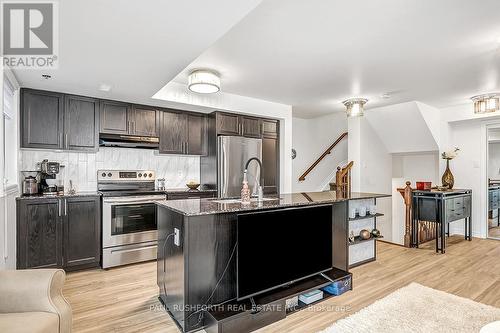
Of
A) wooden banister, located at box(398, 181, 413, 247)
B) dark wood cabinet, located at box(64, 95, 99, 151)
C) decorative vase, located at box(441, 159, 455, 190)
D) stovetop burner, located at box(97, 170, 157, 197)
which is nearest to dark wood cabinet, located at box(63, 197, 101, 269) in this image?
stovetop burner, located at box(97, 170, 157, 197)

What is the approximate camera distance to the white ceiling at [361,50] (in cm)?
219

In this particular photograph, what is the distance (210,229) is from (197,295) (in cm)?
53

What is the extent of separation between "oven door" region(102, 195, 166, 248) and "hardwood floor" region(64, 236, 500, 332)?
0.38 m

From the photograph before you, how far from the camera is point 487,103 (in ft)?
15.0

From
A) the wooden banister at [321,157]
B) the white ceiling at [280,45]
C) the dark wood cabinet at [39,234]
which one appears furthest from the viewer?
the wooden banister at [321,157]

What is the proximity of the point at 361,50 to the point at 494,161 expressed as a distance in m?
5.46

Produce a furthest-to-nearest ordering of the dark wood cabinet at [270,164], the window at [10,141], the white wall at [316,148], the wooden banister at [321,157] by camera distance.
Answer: the white wall at [316,148] → the wooden banister at [321,157] → the dark wood cabinet at [270,164] → the window at [10,141]

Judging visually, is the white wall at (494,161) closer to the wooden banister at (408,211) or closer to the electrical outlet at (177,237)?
the wooden banister at (408,211)

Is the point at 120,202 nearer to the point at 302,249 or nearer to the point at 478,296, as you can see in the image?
the point at 302,249

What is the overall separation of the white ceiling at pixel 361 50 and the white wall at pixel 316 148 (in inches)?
81.5

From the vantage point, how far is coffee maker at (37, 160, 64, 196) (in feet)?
11.8

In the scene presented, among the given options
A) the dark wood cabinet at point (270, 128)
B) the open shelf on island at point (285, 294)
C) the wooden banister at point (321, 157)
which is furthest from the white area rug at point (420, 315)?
the wooden banister at point (321, 157)

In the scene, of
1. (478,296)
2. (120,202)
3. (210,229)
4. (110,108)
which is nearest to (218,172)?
(120,202)

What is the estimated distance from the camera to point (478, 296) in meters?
2.84
